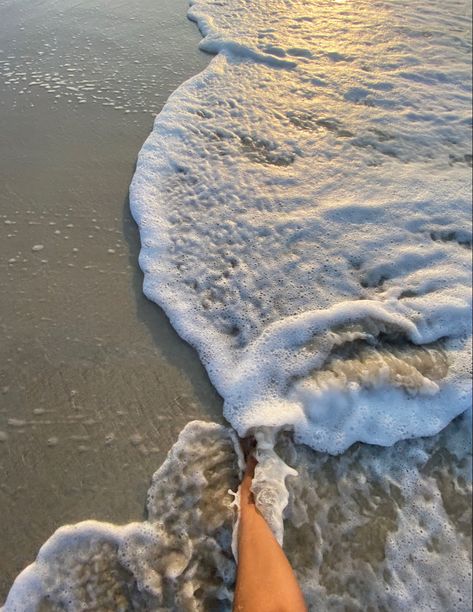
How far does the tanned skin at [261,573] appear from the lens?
1.51 m

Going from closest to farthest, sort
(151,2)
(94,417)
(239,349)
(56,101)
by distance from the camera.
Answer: (94,417)
(239,349)
(56,101)
(151,2)

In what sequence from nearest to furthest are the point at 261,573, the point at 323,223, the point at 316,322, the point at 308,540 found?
the point at 261,573, the point at 308,540, the point at 316,322, the point at 323,223

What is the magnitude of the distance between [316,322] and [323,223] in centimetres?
67

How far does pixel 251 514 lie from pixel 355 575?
0.39 meters

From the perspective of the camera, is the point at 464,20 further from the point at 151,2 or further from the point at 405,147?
the point at 151,2

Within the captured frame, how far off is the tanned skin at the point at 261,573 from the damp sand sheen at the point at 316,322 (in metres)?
0.06

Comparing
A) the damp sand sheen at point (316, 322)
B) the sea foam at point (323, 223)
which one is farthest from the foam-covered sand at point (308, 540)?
the sea foam at point (323, 223)

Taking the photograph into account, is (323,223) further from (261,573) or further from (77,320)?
(261,573)

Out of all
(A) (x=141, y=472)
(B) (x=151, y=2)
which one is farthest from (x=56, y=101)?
(A) (x=141, y=472)

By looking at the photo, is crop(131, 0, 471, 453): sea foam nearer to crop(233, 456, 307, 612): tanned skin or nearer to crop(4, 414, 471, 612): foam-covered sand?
crop(4, 414, 471, 612): foam-covered sand

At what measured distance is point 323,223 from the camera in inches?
104

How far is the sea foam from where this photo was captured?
79.9 inches

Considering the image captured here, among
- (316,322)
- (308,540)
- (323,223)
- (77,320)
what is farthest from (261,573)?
(323,223)

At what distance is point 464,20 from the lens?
4.05 metres
